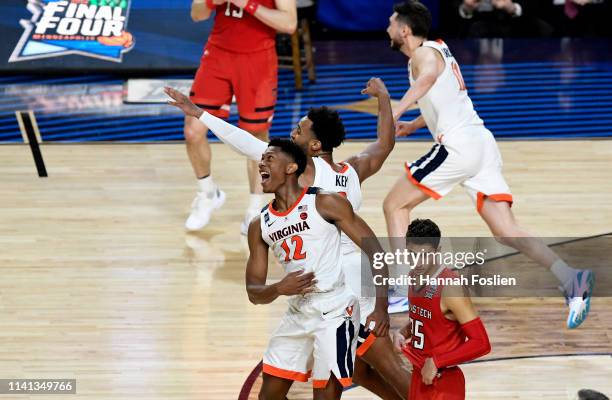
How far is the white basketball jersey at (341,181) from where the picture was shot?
206 inches

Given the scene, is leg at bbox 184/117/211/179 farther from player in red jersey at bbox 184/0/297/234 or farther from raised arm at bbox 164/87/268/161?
raised arm at bbox 164/87/268/161

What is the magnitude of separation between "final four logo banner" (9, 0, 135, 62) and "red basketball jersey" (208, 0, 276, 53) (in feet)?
11.7

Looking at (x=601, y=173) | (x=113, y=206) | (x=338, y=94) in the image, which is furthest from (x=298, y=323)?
(x=338, y=94)

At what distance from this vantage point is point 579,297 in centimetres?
618

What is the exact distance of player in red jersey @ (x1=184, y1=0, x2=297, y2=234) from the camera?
755 cm

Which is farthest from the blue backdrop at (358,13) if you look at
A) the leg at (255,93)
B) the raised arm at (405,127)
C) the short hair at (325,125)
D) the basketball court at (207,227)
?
the short hair at (325,125)

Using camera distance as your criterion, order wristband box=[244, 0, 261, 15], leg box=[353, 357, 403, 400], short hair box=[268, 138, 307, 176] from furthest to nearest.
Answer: wristband box=[244, 0, 261, 15] → leg box=[353, 357, 403, 400] → short hair box=[268, 138, 307, 176]

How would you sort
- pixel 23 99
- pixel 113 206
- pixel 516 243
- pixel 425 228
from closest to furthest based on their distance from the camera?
pixel 425 228, pixel 516 243, pixel 113 206, pixel 23 99

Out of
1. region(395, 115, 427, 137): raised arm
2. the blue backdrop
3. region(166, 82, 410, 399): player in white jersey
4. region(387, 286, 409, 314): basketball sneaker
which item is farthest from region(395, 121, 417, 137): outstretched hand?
the blue backdrop

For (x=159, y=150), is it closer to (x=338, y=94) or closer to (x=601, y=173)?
(x=338, y=94)

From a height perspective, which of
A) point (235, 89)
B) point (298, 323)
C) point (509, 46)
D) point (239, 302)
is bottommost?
point (509, 46)

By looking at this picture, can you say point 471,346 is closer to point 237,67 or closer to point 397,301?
point 397,301

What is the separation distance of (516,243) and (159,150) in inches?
151

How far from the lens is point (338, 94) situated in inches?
423
